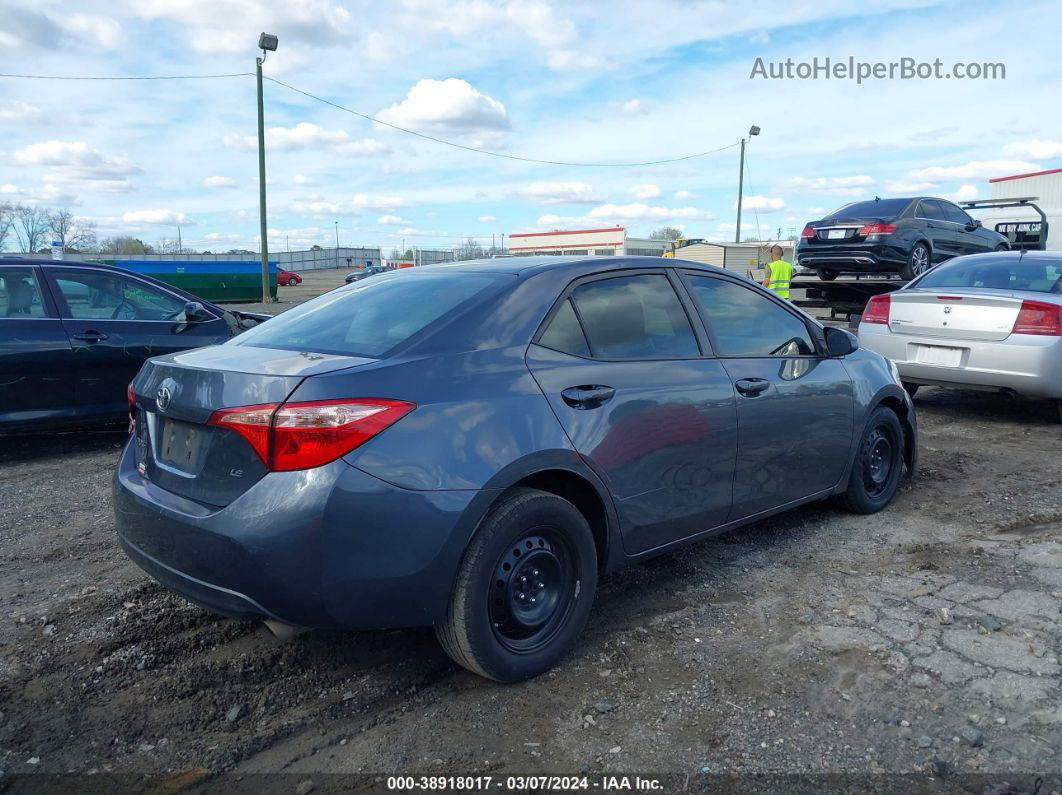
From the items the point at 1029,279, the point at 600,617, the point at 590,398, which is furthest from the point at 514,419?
the point at 1029,279

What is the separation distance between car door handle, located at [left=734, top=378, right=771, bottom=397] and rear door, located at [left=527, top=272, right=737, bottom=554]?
94mm

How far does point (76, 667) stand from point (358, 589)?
1.36 metres

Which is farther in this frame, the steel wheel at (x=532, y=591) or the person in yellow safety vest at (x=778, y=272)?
the person in yellow safety vest at (x=778, y=272)

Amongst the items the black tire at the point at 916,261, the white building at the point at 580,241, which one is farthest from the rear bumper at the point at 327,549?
the white building at the point at 580,241

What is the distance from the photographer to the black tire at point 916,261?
1193cm

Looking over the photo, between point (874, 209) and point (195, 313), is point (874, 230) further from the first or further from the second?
point (195, 313)

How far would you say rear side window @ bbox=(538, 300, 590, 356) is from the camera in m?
3.21

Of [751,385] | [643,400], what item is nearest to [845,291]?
[751,385]

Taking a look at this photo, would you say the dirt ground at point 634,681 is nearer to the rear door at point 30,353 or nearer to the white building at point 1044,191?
the rear door at point 30,353

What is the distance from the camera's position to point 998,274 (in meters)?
7.69

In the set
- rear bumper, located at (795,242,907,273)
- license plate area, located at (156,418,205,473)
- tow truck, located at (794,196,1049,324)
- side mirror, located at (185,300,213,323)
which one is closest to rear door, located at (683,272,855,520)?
license plate area, located at (156,418,205,473)

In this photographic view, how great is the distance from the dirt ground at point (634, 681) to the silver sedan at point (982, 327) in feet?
8.94

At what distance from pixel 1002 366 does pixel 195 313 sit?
6.77 meters

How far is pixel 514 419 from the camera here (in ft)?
9.50
